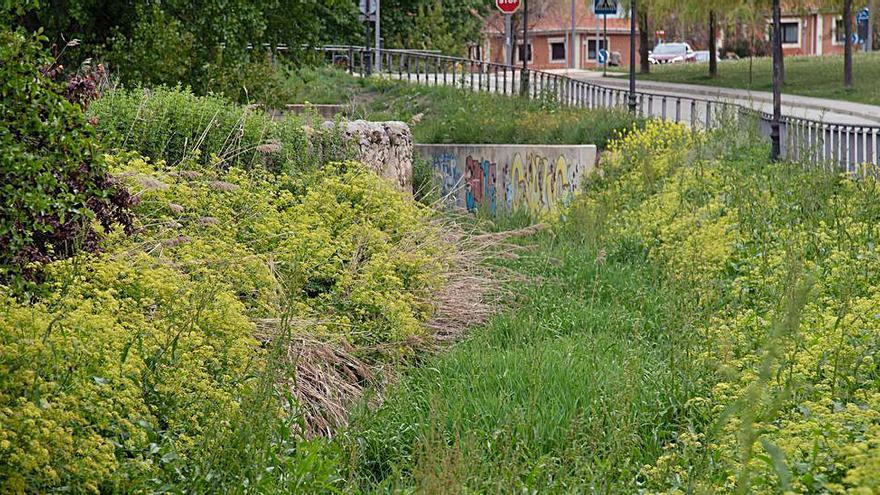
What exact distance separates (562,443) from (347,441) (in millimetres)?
1248

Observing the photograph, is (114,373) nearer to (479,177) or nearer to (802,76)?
(479,177)

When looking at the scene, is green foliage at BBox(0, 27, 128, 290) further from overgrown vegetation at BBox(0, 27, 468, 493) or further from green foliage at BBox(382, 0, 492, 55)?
green foliage at BBox(382, 0, 492, 55)

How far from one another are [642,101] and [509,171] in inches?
246

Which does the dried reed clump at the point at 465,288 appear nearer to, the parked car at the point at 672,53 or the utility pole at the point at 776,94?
the utility pole at the point at 776,94

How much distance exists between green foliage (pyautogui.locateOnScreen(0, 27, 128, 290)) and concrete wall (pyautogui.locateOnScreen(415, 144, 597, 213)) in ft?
51.2

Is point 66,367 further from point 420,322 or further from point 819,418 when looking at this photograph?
point 420,322

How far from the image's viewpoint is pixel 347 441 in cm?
809

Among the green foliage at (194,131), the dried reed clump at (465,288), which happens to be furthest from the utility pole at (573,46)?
the green foliage at (194,131)

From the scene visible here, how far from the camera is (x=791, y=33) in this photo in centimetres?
8238

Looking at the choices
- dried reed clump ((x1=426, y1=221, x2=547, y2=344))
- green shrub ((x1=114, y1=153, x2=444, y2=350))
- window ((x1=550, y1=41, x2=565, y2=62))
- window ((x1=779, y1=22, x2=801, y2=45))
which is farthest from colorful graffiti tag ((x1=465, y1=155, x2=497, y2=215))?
window ((x1=779, y1=22, x2=801, y2=45))

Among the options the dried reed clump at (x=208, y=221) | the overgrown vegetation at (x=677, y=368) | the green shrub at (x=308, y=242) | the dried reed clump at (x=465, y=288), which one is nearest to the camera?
the overgrown vegetation at (x=677, y=368)

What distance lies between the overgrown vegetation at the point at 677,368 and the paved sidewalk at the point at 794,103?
10105 millimetres

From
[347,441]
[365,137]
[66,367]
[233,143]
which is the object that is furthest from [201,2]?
[66,367]

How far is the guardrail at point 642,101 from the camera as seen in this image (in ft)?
57.1
